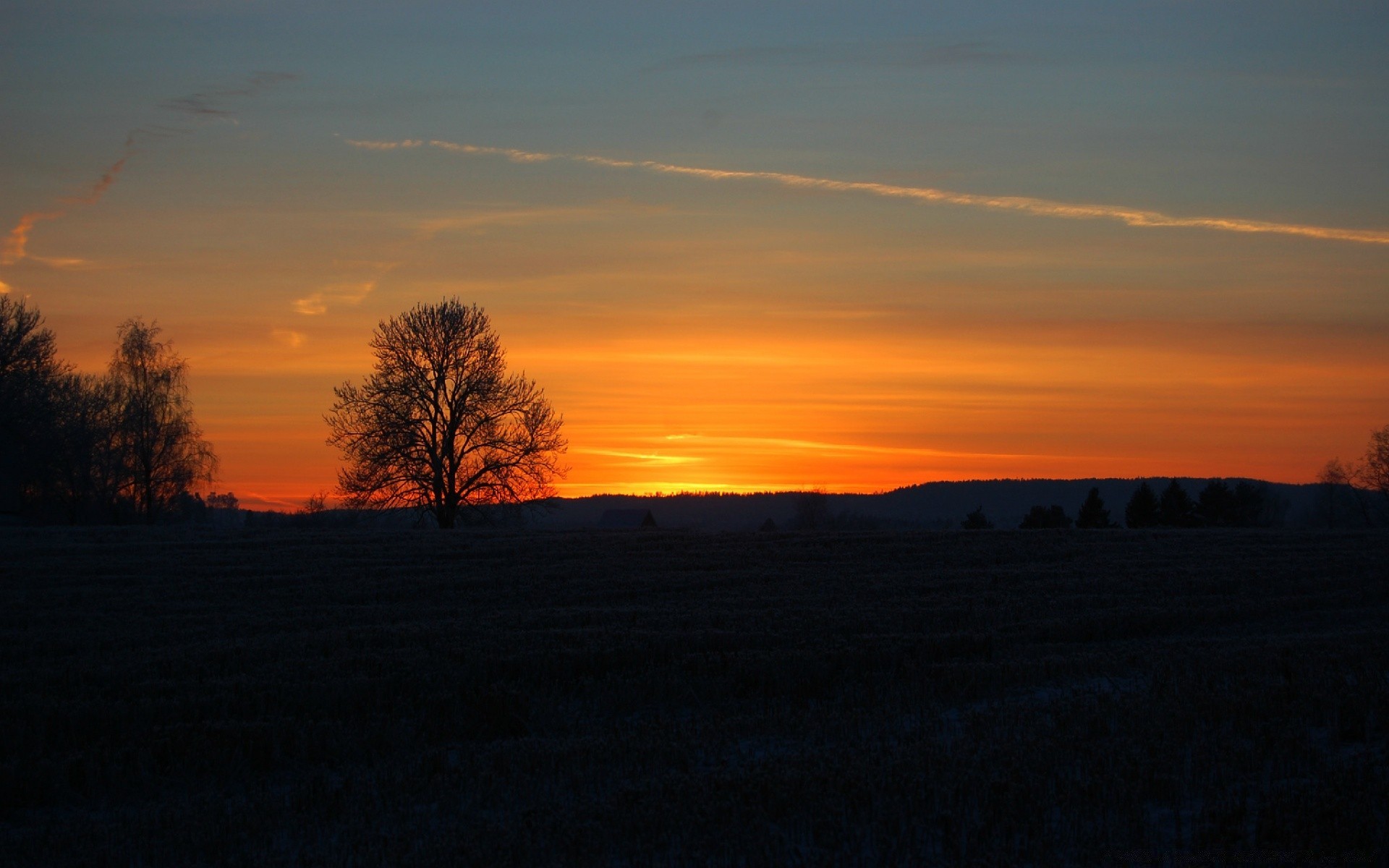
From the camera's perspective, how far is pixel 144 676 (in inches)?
489

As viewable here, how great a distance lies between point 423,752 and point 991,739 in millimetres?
5421

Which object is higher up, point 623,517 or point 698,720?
point 623,517

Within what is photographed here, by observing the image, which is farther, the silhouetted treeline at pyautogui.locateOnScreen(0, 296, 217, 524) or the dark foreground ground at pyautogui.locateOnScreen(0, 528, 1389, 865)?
the silhouetted treeline at pyautogui.locateOnScreen(0, 296, 217, 524)

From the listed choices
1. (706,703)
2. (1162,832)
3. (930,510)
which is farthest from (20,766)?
(930,510)

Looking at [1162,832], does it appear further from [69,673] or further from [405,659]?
[69,673]

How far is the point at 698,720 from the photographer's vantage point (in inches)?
439

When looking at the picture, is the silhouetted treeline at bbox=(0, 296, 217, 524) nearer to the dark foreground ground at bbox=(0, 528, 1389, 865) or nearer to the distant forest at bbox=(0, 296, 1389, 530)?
the distant forest at bbox=(0, 296, 1389, 530)

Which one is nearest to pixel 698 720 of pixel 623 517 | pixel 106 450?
pixel 106 450

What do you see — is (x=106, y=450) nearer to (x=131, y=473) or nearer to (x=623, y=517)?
(x=131, y=473)

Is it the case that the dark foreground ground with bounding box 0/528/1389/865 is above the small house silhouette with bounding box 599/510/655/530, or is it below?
below

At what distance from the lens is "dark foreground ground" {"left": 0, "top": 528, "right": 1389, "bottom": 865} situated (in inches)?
287

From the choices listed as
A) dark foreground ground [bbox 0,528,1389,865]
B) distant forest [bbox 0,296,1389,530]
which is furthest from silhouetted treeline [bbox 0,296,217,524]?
dark foreground ground [bbox 0,528,1389,865]

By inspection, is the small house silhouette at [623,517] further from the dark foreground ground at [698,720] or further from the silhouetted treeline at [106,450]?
the dark foreground ground at [698,720]

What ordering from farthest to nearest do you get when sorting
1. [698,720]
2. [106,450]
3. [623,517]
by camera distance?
[623,517], [106,450], [698,720]
